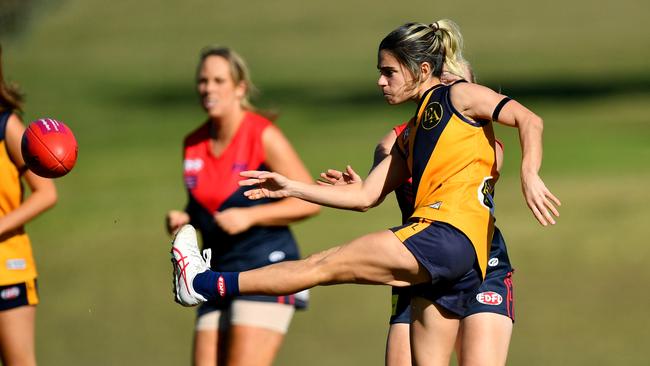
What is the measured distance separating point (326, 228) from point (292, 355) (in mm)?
5311

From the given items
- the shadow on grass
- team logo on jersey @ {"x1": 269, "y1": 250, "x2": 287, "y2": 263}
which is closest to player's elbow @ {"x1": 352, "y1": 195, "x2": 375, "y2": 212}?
team logo on jersey @ {"x1": 269, "y1": 250, "x2": 287, "y2": 263}

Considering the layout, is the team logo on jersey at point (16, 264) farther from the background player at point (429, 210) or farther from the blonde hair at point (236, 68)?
the blonde hair at point (236, 68)

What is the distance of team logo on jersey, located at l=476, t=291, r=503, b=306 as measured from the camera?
6.45m

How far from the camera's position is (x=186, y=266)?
6.51 meters

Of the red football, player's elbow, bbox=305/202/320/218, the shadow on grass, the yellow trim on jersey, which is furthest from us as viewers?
the shadow on grass

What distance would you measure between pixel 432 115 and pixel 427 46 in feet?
1.32

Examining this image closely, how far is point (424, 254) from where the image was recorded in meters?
6.04

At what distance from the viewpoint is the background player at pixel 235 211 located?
25.2 ft

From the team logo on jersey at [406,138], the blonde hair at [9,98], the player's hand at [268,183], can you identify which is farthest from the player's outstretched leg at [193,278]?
the blonde hair at [9,98]

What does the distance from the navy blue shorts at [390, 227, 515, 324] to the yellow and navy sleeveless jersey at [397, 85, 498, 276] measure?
246 millimetres

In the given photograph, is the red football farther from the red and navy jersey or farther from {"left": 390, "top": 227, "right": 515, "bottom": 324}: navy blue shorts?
Result: {"left": 390, "top": 227, "right": 515, "bottom": 324}: navy blue shorts

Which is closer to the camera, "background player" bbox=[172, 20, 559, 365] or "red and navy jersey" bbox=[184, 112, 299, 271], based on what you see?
"background player" bbox=[172, 20, 559, 365]

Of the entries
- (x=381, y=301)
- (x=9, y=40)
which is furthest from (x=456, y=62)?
(x=9, y=40)

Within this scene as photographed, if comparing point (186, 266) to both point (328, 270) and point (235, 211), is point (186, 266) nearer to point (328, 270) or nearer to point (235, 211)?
point (328, 270)
